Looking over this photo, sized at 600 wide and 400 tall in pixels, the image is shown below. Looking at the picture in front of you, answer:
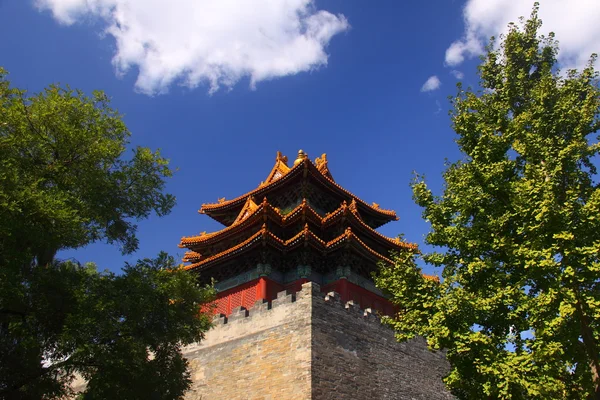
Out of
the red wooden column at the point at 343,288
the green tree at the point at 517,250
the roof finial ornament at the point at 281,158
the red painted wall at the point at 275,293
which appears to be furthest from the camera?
the roof finial ornament at the point at 281,158

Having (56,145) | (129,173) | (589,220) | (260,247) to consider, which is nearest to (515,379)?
(589,220)

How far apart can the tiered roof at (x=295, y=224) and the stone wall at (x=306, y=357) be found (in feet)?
12.2

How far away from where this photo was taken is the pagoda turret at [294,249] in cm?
1964

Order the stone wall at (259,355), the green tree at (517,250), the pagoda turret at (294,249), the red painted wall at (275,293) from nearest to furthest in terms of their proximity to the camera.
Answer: the green tree at (517,250), the stone wall at (259,355), the red painted wall at (275,293), the pagoda turret at (294,249)

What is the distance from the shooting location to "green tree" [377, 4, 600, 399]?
911 centimetres

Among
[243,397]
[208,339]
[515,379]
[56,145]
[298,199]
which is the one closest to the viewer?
[515,379]

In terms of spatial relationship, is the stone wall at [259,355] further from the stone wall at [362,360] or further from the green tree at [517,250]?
the green tree at [517,250]

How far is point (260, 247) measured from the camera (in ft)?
65.4

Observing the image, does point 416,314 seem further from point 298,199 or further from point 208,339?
point 298,199

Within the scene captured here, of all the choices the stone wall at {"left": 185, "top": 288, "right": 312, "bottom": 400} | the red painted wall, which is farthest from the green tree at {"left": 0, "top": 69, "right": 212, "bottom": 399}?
the red painted wall

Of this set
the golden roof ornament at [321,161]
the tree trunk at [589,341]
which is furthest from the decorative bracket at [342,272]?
the tree trunk at [589,341]

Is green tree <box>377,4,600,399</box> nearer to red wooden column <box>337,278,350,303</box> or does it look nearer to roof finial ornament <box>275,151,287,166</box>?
red wooden column <box>337,278,350,303</box>

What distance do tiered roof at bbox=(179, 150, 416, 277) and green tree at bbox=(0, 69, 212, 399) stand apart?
25.4 feet

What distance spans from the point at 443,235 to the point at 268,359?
679cm
